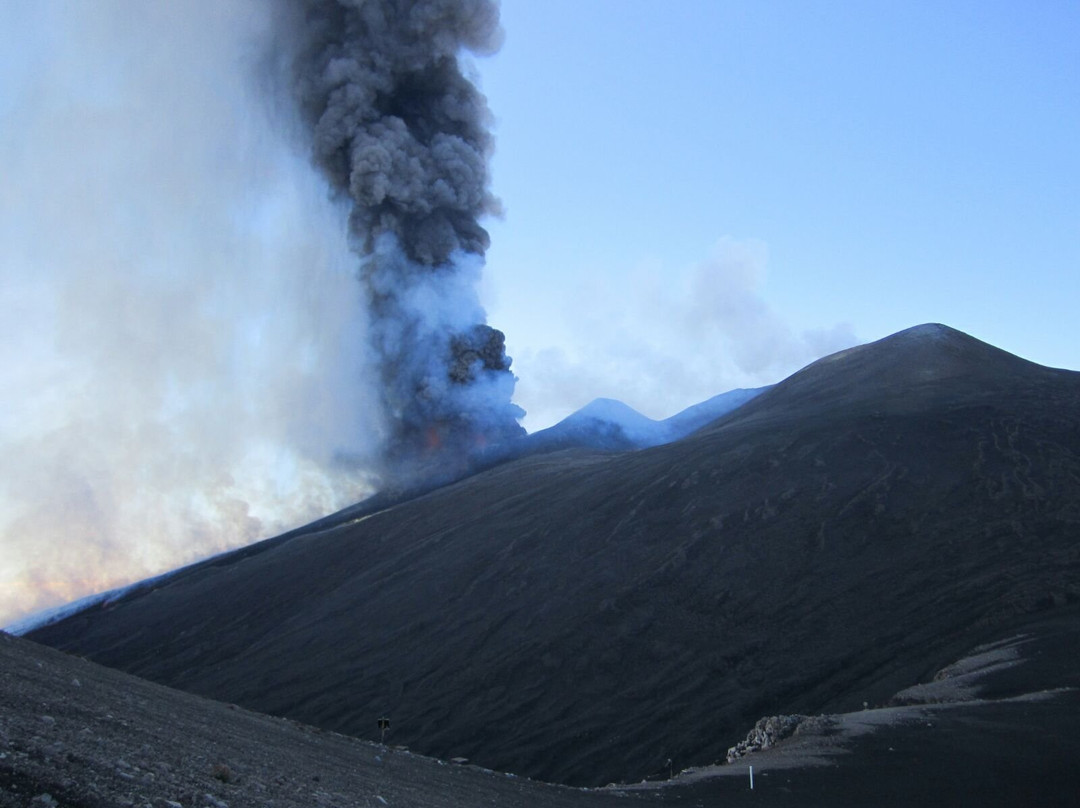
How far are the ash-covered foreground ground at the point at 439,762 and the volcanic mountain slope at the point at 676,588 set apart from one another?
158 inches

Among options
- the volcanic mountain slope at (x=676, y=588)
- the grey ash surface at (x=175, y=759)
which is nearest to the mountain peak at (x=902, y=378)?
the volcanic mountain slope at (x=676, y=588)

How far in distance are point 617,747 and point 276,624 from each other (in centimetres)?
2224

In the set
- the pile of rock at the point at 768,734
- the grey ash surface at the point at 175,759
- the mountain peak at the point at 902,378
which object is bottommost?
the pile of rock at the point at 768,734

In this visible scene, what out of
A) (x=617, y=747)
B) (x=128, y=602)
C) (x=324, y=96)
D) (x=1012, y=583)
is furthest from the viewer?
(x=324, y=96)

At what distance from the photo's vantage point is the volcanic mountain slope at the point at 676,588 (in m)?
22.0

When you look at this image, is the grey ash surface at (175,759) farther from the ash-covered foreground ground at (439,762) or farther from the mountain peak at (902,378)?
the mountain peak at (902,378)

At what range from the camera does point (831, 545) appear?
28.2 metres

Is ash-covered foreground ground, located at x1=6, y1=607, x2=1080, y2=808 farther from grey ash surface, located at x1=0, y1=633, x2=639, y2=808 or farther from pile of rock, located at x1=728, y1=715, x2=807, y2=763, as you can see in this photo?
pile of rock, located at x1=728, y1=715, x2=807, y2=763

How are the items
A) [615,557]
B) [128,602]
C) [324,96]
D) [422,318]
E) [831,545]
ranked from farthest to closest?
[324,96] → [422,318] → [128,602] → [615,557] → [831,545]

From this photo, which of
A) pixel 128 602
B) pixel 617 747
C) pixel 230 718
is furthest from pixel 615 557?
pixel 128 602

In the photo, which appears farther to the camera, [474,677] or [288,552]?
[288,552]

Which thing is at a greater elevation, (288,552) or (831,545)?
(288,552)

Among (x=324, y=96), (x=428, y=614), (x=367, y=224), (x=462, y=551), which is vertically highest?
(x=324, y=96)

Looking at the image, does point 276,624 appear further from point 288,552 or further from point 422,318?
point 422,318
